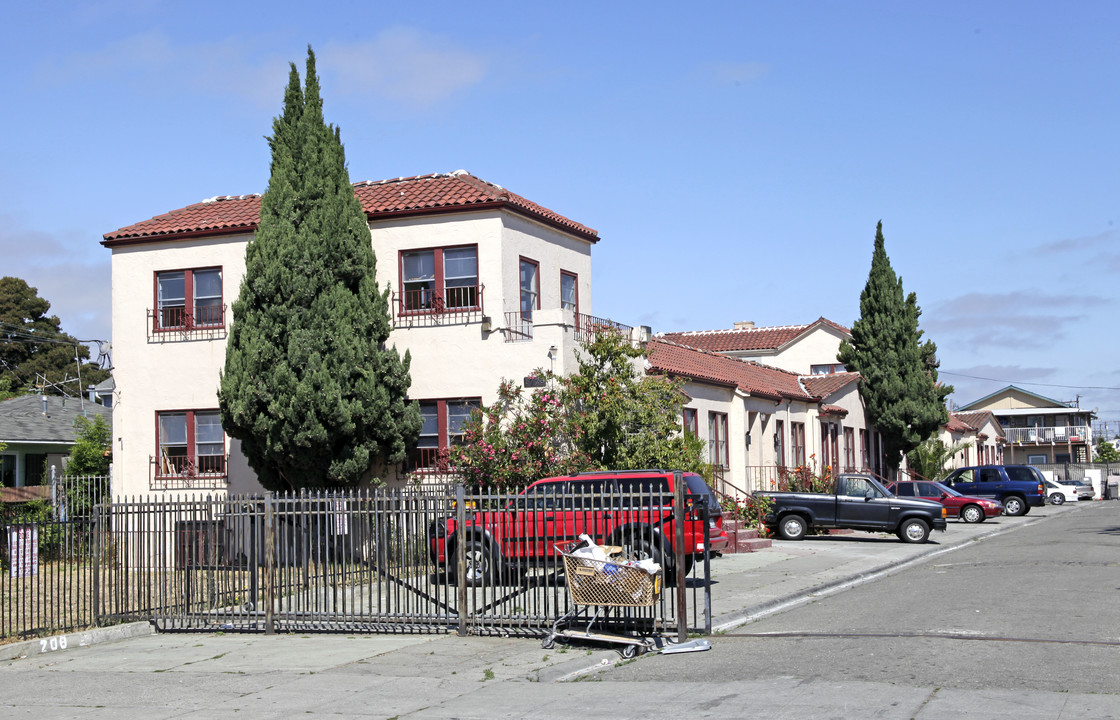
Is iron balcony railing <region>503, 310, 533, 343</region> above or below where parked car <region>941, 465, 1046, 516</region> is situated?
above

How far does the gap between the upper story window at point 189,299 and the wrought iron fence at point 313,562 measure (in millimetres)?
10436

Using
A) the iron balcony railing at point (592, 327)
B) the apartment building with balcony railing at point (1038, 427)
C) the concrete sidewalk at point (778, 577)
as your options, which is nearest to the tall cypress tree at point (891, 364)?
the concrete sidewalk at point (778, 577)

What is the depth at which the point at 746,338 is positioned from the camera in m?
57.2

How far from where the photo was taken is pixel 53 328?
217ft

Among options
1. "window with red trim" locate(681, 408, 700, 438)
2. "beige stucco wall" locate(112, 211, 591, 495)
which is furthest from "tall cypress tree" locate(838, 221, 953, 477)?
"beige stucco wall" locate(112, 211, 591, 495)

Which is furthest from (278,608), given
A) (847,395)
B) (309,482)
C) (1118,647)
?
(847,395)

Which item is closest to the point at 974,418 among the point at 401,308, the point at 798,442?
the point at 798,442

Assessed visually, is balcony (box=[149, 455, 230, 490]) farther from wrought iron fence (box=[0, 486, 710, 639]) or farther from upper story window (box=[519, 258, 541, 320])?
wrought iron fence (box=[0, 486, 710, 639])

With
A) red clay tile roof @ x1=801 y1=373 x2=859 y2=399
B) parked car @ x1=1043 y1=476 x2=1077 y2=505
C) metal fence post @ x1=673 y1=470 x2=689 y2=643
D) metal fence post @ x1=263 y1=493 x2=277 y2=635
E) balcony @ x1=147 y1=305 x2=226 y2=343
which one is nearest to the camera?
metal fence post @ x1=673 y1=470 x2=689 y2=643

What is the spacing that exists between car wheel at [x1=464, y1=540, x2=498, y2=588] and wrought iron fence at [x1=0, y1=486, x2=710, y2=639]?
0.21ft

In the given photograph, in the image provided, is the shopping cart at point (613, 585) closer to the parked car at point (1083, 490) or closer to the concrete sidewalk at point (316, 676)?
the concrete sidewalk at point (316, 676)

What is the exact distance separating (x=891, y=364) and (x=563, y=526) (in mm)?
33137

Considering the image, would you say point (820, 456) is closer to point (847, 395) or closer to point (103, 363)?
point (847, 395)

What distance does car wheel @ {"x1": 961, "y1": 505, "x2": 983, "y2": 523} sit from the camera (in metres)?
37.1
